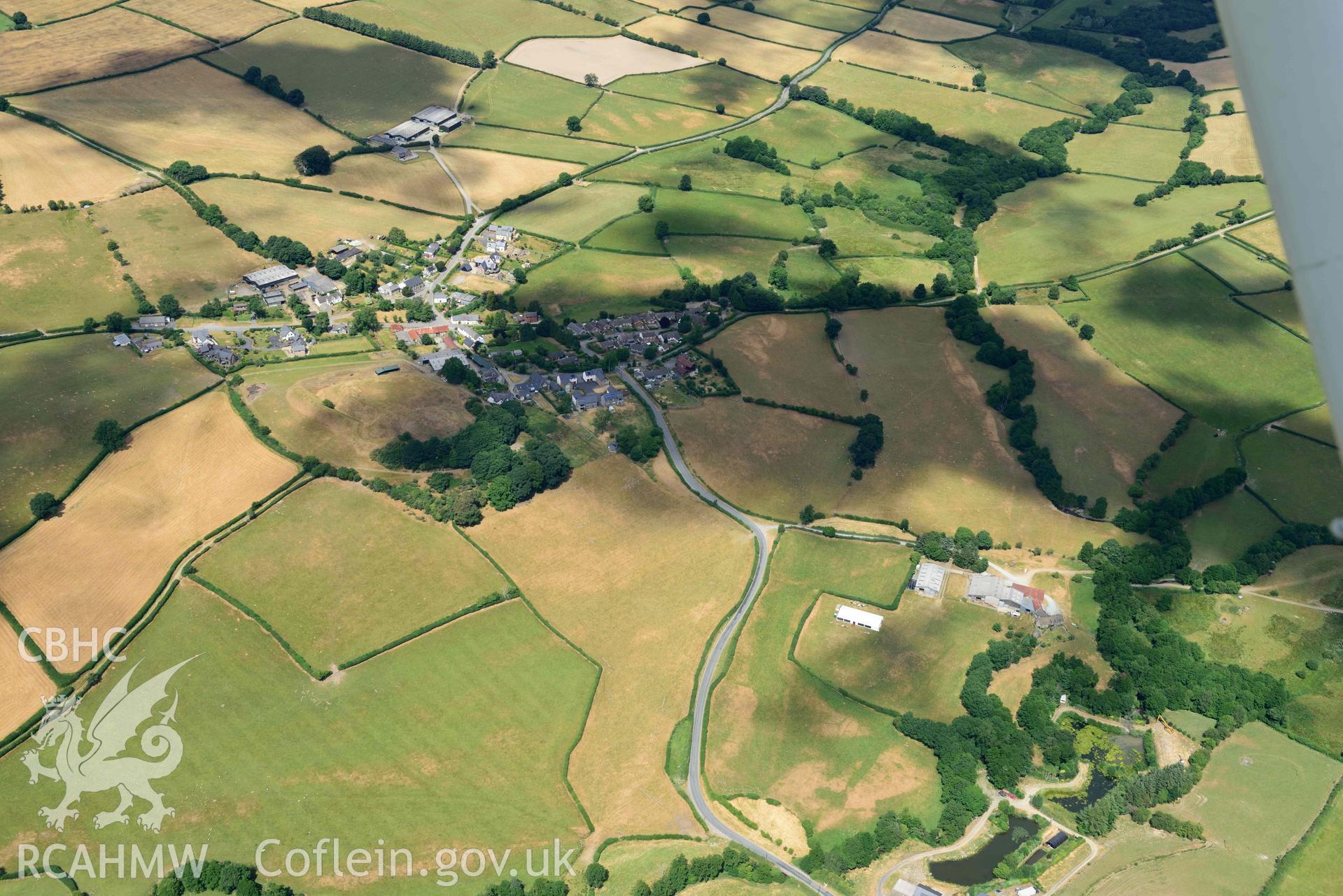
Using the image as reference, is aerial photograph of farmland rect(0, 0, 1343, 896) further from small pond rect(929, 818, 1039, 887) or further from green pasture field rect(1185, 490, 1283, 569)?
green pasture field rect(1185, 490, 1283, 569)

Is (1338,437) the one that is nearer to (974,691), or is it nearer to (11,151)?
(974,691)

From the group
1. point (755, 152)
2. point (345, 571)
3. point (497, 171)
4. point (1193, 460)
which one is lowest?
point (345, 571)

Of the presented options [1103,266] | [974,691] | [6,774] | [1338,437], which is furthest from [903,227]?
[1338,437]

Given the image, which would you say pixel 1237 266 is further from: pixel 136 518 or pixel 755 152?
pixel 136 518

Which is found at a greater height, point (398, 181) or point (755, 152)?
point (755, 152)

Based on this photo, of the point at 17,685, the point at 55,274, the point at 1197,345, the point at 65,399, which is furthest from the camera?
the point at 1197,345

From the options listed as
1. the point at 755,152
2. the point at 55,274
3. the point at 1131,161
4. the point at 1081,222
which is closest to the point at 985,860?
the point at 1081,222

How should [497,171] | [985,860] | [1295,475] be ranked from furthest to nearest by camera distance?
[497,171], [1295,475], [985,860]
